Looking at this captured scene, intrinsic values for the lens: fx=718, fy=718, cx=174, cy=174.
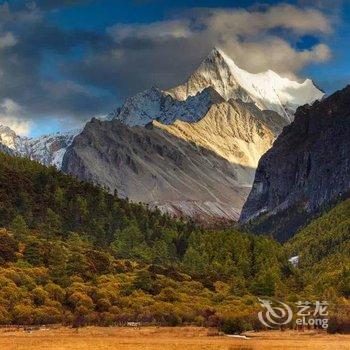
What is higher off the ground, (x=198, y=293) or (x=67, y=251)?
(x=67, y=251)

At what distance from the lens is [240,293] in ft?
539

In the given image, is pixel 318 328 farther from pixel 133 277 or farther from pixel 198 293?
pixel 133 277

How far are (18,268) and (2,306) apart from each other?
108ft

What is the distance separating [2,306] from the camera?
4648 inches

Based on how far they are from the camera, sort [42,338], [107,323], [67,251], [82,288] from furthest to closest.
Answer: [67,251] < [82,288] < [107,323] < [42,338]

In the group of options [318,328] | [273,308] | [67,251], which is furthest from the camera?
[67,251]

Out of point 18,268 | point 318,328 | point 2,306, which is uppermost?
point 18,268

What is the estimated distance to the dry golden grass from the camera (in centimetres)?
7838

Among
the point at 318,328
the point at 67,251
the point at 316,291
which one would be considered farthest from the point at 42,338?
the point at 316,291

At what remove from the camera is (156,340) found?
86.9 m

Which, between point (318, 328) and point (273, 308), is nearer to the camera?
point (318, 328)

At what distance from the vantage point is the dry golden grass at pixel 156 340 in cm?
7838

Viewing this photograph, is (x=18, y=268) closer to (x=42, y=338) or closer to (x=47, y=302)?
(x=47, y=302)

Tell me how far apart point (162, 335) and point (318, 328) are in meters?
24.2
